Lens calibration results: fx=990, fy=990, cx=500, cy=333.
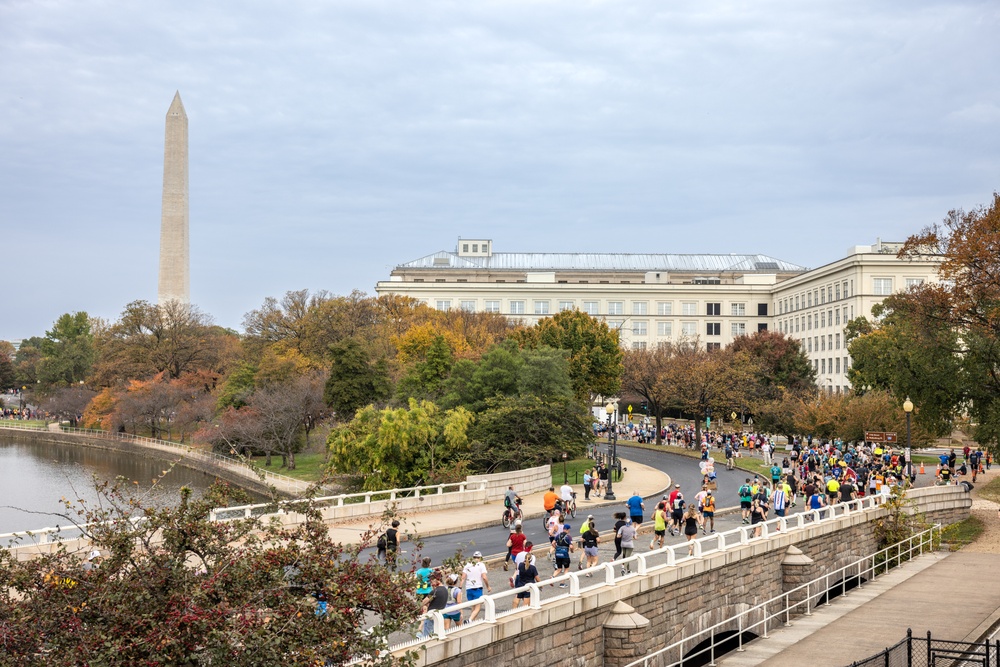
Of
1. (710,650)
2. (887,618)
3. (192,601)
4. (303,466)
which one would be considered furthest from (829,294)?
(192,601)

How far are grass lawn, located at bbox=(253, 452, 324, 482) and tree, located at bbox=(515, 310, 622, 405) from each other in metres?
17.9

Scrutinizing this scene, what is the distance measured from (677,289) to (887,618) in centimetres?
10920

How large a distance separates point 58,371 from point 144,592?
400 ft

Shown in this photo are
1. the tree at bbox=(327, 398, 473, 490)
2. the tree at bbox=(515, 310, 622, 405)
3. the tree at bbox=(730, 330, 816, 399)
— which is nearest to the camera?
the tree at bbox=(327, 398, 473, 490)

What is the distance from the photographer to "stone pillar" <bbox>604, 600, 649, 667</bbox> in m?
20.0

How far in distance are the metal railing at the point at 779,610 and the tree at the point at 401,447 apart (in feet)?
62.6

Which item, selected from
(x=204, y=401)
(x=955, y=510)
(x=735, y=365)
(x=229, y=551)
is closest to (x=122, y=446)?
(x=204, y=401)

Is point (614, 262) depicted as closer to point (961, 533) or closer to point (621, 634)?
point (961, 533)

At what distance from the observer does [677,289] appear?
131875 millimetres

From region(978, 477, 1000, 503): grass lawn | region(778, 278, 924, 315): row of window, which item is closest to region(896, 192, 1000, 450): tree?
region(978, 477, 1000, 503): grass lawn

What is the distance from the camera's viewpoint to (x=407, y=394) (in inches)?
2424

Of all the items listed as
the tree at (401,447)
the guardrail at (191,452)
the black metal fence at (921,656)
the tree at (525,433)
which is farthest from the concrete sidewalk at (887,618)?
the guardrail at (191,452)

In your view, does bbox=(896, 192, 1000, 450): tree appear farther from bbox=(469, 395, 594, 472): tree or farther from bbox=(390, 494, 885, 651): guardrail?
bbox=(469, 395, 594, 472): tree

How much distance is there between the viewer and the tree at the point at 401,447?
46344 millimetres
